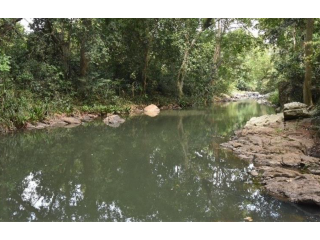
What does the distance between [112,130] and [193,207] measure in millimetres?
7619

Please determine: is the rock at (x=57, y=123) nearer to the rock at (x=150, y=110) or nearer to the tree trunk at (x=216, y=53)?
the rock at (x=150, y=110)

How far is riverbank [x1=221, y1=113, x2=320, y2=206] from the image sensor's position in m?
4.49

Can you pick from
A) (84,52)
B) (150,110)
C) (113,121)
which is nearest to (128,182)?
(113,121)

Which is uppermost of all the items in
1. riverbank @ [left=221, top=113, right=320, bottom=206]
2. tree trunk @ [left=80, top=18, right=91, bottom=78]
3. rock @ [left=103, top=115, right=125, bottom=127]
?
tree trunk @ [left=80, top=18, right=91, bottom=78]

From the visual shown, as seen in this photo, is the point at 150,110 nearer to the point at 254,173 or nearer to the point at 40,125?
the point at 40,125

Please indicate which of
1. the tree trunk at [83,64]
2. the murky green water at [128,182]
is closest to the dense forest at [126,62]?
the tree trunk at [83,64]

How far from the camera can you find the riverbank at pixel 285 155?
4.49 metres

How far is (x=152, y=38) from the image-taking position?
18.8 m

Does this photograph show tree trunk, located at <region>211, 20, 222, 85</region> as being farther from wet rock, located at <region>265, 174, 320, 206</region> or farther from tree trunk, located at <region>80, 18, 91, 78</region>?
wet rock, located at <region>265, 174, 320, 206</region>

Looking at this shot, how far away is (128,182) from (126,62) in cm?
1592

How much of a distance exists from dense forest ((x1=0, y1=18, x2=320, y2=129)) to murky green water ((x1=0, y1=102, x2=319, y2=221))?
3.88 meters

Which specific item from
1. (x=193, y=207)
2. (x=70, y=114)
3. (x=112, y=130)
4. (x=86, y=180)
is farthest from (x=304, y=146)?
(x=70, y=114)

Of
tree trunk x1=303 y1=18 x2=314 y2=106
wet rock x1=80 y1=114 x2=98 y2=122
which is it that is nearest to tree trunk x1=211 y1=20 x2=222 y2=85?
wet rock x1=80 y1=114 x2=98 y2=122

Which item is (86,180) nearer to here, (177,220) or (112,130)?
(177,220)
